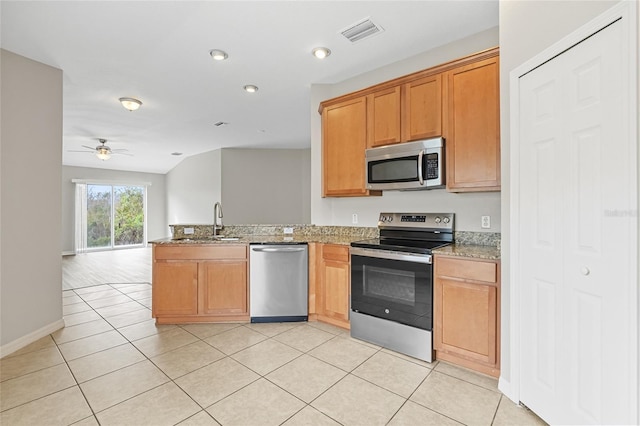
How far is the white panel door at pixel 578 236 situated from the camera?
1291 mm

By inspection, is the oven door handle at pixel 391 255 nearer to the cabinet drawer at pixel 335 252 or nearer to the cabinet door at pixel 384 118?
the cabinet drawer at pixel 335 252

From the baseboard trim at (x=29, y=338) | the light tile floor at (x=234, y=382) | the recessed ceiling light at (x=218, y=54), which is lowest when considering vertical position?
the light tile floor at (x=234, y=382)

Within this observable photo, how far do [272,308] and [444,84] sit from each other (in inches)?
105

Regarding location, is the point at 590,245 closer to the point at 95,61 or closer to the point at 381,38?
the point at 381,38

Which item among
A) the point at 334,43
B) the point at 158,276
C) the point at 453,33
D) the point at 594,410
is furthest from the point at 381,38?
the point at 158,276

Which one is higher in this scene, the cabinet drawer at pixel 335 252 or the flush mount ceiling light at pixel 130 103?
the flush mount ceiling light at pixel 130 103

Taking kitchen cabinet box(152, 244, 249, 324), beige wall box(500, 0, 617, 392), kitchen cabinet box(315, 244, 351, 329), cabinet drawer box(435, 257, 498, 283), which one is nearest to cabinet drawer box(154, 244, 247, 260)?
kitchen cabinet box(152, 244, 249, 324)

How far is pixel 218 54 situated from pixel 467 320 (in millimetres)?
3097

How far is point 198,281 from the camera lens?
3113 millimetres

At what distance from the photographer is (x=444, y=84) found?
8.39ft

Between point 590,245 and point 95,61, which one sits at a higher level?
point 95,61

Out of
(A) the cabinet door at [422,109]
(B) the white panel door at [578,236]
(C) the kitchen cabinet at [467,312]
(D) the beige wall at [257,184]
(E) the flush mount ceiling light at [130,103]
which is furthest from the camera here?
(D) the beige wall at [257,184]

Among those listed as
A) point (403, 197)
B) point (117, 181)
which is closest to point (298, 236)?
point (403, 197)

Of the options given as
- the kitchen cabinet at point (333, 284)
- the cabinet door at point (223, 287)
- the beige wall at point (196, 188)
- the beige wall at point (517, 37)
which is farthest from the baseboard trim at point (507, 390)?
the beige wall at point (196, 188)
